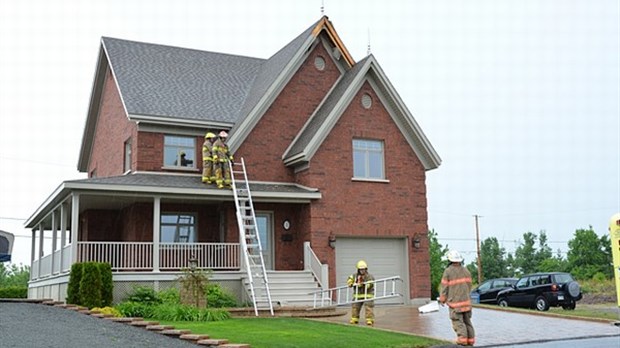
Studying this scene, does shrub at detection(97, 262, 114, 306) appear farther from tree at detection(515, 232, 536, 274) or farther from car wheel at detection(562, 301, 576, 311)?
tree at detection(515, 232, 536, 274)

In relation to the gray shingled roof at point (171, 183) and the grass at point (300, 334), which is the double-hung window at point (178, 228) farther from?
the grass at point (300, 334)

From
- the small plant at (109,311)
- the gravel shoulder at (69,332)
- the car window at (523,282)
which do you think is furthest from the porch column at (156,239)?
the car window at (523,282)

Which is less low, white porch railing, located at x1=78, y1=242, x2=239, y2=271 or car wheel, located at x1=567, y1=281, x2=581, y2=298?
white porch railing, located at x1=78, y1=242, x2=239, y2=271

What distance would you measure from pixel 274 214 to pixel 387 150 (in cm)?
462

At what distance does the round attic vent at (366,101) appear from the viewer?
2581 centimetres

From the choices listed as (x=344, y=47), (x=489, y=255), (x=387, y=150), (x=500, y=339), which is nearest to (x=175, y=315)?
(x=500, y=339)

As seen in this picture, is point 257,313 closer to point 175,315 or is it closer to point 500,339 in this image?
point 175,315

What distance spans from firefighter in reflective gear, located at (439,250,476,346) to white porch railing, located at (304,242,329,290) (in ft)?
29.8

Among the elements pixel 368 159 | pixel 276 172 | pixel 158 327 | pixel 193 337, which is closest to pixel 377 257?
pixel 368 159

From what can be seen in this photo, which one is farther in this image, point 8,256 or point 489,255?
point 489,255

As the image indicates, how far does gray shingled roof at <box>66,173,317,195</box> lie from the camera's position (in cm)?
2123

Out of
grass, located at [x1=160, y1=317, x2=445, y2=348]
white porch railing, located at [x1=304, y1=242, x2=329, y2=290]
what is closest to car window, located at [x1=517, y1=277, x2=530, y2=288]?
white porch railing, located at [x1=304, y1=242, x2=329, y2=290]

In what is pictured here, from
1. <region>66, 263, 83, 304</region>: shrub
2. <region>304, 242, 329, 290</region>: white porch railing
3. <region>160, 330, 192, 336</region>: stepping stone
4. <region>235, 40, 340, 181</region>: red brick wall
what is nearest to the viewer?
<region>160, 330, 192, 336</region>: stepping stone

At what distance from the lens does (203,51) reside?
29719mm
